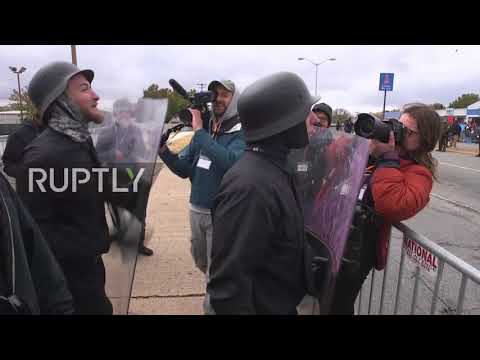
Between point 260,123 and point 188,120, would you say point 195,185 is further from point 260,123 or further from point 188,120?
point 260,123

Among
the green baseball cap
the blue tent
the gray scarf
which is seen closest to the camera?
the gray scarf

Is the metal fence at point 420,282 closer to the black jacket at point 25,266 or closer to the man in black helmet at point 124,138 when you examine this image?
the man in black helmet at point 124,138

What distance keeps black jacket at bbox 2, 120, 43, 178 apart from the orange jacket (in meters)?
2.67

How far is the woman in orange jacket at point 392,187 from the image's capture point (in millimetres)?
1870

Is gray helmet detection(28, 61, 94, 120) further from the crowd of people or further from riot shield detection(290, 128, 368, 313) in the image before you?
riot shield detection(290, 128, 368, 313)

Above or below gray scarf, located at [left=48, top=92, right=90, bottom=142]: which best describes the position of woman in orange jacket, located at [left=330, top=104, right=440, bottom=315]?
below

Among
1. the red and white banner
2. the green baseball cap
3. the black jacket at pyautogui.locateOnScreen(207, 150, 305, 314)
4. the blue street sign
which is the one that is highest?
the blue street sign

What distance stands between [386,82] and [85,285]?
20.3 meters

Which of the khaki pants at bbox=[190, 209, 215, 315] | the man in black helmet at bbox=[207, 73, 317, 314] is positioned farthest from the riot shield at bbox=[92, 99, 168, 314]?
the khaki pants at bbox=[190, 209, 215, 315]

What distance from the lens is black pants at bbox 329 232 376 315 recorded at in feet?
6.88

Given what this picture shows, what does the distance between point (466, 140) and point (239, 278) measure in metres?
35.4

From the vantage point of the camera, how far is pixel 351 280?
2.13 meters

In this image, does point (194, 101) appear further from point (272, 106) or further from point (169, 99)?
point (272, 106)

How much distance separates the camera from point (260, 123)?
1.50 meters
